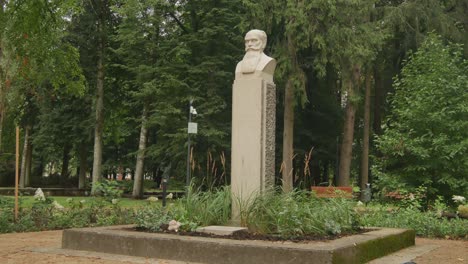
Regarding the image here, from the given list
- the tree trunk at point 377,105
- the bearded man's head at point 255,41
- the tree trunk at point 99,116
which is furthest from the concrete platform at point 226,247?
the tree trunk at point 377,105

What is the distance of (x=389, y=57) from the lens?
90.2 feet

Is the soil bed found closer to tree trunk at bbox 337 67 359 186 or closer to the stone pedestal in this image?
the stone pedestal

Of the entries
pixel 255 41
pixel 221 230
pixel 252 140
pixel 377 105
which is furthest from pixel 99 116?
pixel 221 230

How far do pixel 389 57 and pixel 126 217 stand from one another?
1940 cm

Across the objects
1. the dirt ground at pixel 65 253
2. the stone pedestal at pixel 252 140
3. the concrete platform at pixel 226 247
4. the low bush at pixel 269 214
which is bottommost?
the dirt ground at pixel 65 253

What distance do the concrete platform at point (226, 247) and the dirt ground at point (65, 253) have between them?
0.19 meters

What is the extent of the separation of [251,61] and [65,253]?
4.43 metres

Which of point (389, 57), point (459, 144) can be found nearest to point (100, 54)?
point (389, 57)

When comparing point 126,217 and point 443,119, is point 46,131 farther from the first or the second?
point 443,119

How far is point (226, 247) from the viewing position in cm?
714

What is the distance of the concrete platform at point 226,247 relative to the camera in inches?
264

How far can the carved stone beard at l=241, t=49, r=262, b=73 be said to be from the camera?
31.5ft

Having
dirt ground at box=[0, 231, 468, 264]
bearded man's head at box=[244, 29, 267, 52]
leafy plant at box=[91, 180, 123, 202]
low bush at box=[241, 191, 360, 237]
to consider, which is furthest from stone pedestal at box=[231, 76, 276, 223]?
leafy plant at box=[91, 180, 123, 202]

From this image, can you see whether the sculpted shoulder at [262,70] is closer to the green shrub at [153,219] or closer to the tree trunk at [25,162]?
the green shrub at [153,219]
